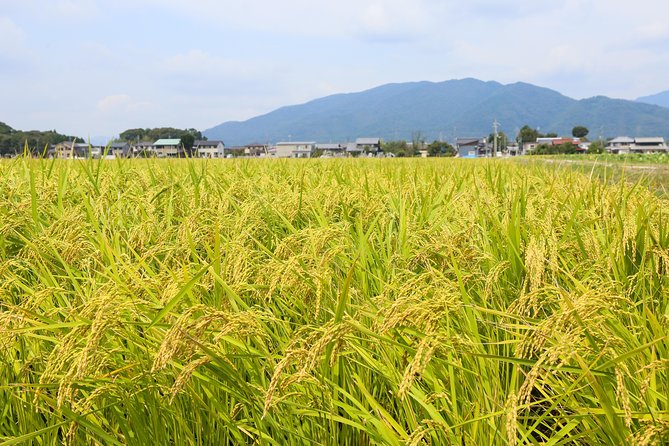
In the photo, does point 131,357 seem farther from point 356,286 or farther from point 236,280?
point 356,286

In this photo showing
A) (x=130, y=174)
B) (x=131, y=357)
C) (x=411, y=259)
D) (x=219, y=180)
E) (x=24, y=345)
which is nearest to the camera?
(x=131, y=357)

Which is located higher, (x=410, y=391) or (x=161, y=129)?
(x=161, y=129)

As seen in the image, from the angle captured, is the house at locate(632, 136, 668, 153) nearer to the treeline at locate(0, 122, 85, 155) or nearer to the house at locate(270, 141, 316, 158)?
the house at locate(270, 141, 316, 158)

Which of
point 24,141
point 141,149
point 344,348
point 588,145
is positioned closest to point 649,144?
point 588,145

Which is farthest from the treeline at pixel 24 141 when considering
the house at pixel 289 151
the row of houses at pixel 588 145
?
the row of houses at pixel 588 145

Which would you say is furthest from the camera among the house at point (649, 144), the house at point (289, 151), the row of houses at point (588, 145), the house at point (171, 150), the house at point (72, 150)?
the house at point (649, 144)

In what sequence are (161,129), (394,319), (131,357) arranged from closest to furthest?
(394,319) → (131,357) → (161,129)

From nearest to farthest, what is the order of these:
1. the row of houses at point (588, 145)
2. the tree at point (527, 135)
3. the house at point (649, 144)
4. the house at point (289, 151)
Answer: the house at point (289, 151)
the row of houses at point (588, 145)
the tree at point (527, 135)
the house at point (649, 144)

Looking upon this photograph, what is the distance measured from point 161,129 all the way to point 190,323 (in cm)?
5061

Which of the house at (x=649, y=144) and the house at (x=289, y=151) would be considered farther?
the house at (x=649, y=144)

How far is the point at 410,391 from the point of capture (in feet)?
4.18

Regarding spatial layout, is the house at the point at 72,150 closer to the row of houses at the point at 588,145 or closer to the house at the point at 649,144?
the row of houses at the point at 588,145

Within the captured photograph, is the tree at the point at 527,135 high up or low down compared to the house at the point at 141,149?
up

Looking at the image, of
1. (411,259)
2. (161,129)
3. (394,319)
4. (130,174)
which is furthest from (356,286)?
(161,129)
